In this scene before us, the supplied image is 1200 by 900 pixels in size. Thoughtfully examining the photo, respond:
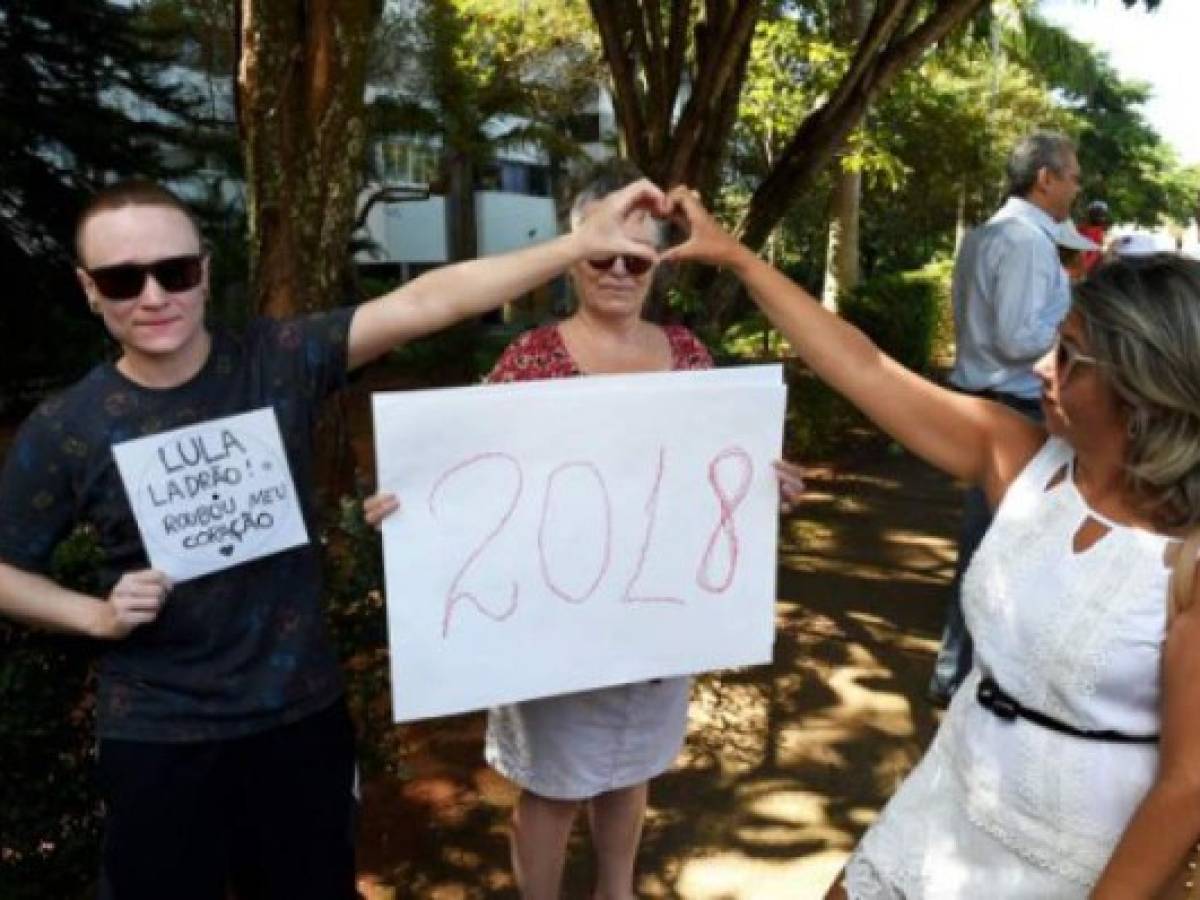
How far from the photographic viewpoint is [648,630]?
6.70 feet

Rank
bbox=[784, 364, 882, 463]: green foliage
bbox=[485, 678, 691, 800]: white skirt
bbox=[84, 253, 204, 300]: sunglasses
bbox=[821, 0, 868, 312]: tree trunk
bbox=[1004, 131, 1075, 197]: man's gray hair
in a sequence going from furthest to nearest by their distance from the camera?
bbox=[821, 0, 868, 312]: tree trunk
bbox=[784, 364, 882, 463]: green foliage
bbox=[1004, 131, 1075, 197]: man's gray hair
bbox=[485, 678, 691, 800]: white skirt
bbox=[84, 253, 204, 300]: sunglasses

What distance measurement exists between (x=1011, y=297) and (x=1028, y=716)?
2691 mm

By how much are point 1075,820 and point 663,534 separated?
0.86 meters

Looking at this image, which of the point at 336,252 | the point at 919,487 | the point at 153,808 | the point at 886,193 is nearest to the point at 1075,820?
the point at 153,808

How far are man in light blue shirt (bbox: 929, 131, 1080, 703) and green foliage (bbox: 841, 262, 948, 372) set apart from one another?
25.8 ft

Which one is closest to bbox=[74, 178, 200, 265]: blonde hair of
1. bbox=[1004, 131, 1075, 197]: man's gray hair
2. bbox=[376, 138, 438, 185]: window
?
bbox=[1004, 131, 1075, 197]: man's gray hair

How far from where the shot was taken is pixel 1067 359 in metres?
1.44

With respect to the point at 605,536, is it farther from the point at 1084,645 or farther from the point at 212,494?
the point at 1084,645

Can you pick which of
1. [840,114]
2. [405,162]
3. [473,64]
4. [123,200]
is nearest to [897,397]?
[123,200]

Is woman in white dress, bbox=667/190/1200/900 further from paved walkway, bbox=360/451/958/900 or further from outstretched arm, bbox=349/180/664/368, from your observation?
paved walkway, bbox=360/451/958/900

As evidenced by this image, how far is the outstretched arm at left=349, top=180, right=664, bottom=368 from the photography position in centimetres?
175

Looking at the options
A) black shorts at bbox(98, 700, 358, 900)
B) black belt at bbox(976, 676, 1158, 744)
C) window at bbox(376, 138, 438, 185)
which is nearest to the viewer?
black belt at bbox(976, 676, 1158, 744)

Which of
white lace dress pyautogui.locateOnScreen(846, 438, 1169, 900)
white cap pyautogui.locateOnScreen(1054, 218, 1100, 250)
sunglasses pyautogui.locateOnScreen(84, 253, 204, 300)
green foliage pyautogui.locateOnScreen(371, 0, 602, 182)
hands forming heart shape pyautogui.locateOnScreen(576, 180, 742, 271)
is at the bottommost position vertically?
white lace dress pyautogui.locateOnScreen(846, 438, 1169, 900)

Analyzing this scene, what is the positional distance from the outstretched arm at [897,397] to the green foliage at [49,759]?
144 centimetres
